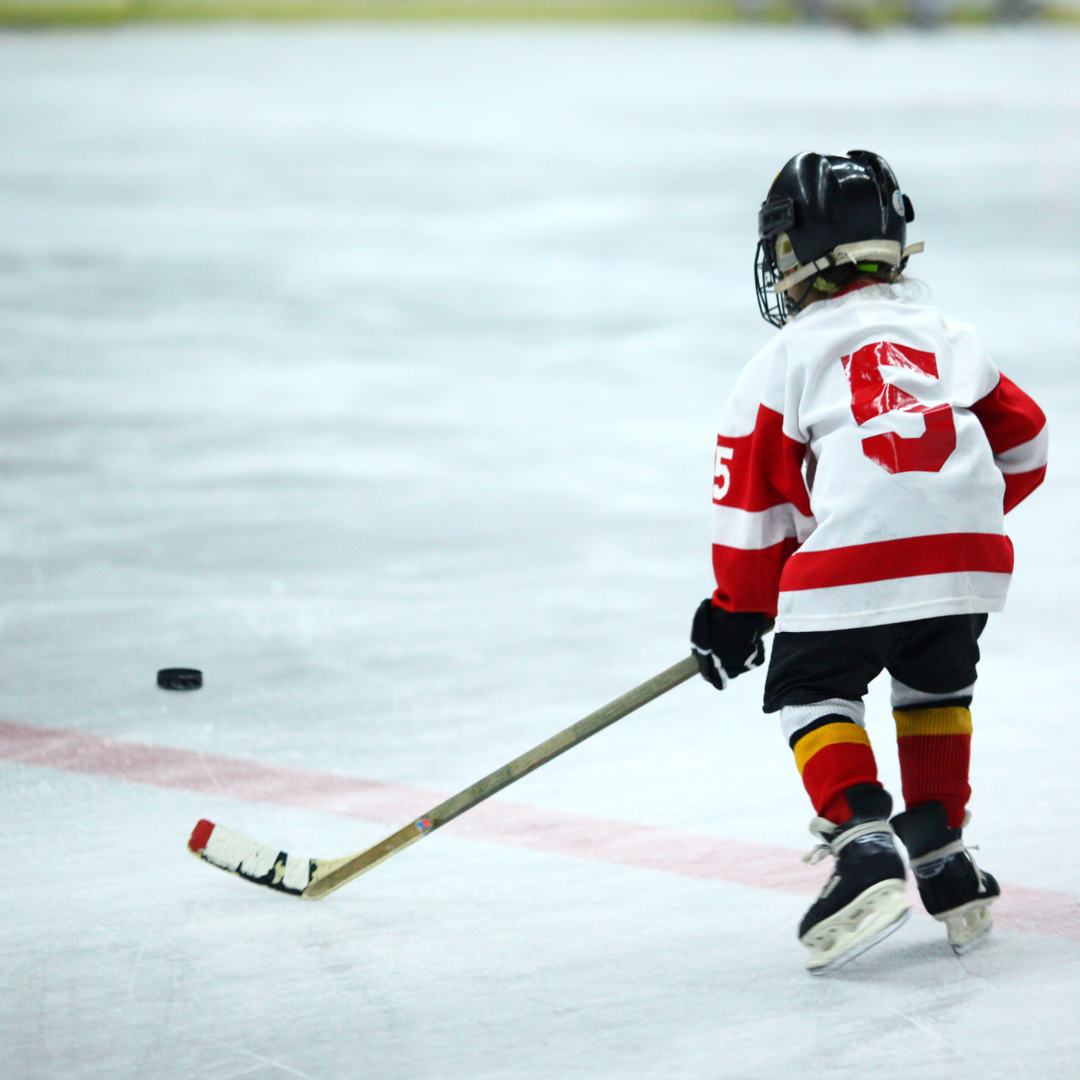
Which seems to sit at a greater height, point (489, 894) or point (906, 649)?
point (906, 649)

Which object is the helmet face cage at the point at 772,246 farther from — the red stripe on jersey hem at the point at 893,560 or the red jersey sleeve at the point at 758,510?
the red stripe on jersey hem at the point at 893,560

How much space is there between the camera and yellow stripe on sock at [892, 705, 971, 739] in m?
1.94

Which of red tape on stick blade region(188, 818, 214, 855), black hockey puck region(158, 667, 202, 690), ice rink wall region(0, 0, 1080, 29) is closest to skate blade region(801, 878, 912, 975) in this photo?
red tape on stick blade region(188, 818, 214, 855)

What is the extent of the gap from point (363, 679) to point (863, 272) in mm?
1271

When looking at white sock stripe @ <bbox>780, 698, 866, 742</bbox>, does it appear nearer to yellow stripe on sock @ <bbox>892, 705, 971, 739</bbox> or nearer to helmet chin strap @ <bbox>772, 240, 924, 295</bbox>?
yellow stripe on sock @ <bbox>892, 705, 971, 739</bbox>

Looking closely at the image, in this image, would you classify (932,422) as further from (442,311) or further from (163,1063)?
(442,311)

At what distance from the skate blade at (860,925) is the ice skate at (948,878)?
14 cm

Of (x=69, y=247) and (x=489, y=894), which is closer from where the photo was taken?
(x=489, y=894)

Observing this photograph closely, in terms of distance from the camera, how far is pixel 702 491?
157 inches

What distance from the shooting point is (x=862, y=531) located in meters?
1.83

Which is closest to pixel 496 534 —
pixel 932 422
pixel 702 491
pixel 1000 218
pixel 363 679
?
pixel 702 491

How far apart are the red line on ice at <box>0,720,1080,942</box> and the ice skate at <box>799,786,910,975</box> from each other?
0.24 m

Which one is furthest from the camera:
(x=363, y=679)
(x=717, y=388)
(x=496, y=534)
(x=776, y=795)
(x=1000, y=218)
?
(x=1000, y=218)

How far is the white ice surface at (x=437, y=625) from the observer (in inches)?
69.6
